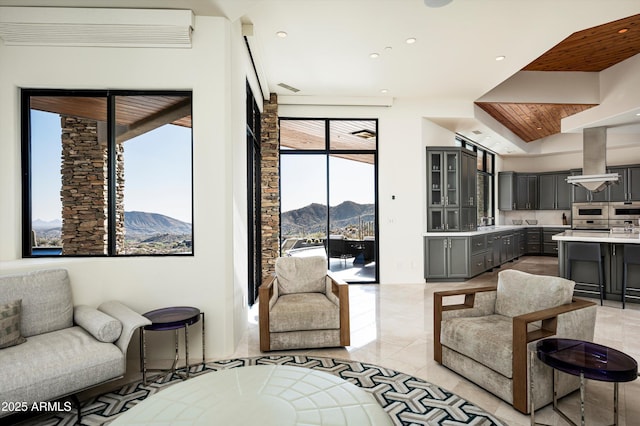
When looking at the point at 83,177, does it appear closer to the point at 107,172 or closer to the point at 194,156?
the point at 107,172

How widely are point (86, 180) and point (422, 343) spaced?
11.7 ft

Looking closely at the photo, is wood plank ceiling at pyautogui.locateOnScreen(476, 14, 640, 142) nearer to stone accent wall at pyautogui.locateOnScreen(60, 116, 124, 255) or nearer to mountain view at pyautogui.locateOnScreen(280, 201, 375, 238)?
mountain view at pyautogui.locateOnScreen(280, 201, 375, 238)

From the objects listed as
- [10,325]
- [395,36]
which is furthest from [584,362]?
[395,36]

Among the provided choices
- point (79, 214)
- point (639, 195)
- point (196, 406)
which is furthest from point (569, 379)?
point (639, 195)

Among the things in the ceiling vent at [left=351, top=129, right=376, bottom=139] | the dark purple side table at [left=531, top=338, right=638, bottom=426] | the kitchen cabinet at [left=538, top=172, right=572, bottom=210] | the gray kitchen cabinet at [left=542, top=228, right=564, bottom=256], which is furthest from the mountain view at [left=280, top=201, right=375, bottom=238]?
the kitchen cabinet at [left=538, top=172, right=572, bottom=210]

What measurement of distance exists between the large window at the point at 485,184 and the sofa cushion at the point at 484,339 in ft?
22.7

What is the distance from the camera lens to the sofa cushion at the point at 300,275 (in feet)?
11.9

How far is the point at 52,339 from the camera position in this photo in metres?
2.29

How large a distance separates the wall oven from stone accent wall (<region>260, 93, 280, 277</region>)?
26.1 feet

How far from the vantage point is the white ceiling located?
3295 mm

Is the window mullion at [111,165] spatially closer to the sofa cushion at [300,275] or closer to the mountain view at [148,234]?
the mountain view at [148,234]

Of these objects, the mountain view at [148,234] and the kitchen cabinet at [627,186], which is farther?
the kitchen cabinet at [627,186]

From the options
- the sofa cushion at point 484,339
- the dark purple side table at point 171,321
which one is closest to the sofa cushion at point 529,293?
the sofa cushion at point 484,339

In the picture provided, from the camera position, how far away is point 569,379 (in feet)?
7.61
